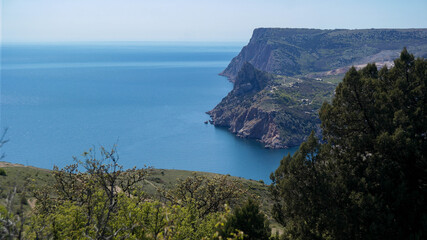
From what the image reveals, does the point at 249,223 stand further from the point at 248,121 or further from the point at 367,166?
the point at 248,121

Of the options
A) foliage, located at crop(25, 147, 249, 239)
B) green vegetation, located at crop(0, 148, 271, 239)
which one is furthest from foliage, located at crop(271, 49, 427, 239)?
foliage, located at crop(25, 147, 249, 239)

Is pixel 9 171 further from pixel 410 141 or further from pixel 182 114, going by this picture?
pixel 182 114

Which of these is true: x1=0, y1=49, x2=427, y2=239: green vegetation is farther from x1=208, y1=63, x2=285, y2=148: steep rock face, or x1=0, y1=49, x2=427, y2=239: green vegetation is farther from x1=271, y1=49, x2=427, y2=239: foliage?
x1=208, y1=63, x2=285, y2=148: steep rock face

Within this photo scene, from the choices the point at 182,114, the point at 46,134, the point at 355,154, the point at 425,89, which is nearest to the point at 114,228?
the point at 355,154

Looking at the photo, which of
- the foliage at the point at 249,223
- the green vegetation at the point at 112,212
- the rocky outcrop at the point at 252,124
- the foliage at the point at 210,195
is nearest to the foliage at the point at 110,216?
the green vegetation at the point at 112,212

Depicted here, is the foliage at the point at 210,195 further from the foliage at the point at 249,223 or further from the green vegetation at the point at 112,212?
the foliage at the point at 249,223

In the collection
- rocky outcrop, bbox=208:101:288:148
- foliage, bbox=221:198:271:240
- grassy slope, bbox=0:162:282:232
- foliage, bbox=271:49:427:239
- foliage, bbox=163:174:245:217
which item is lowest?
rocky outcrop, bbox=208:101:288:148

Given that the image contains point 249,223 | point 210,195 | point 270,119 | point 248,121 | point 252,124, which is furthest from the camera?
point 248,121

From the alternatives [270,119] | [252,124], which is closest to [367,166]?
[270,119]
